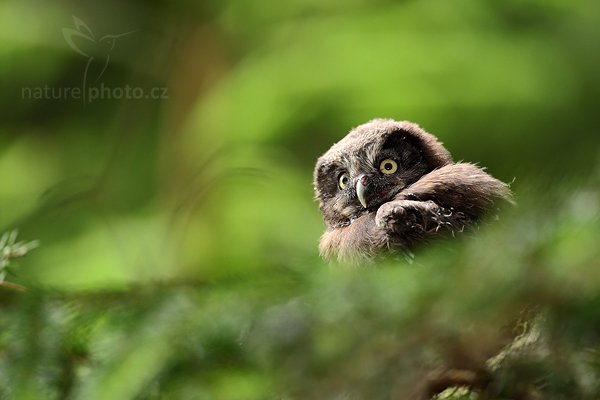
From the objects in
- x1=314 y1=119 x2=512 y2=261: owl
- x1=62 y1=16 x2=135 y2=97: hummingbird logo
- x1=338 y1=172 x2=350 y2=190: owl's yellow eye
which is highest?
x1=62 y1=16 x2=135 y2=97: hummingbird logo

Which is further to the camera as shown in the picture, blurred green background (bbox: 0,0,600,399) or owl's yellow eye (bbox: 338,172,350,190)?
owl's yellow eye (bbox: 338,172,350,190)

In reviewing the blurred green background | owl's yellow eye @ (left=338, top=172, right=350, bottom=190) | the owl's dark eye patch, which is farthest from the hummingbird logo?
the owl's dark eye patch

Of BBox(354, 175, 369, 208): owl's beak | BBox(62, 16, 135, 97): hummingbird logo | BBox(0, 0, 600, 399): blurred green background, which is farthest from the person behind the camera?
BBox(62, 16, 135, 97): hummingbird logo

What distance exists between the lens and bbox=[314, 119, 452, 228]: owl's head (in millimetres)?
1431

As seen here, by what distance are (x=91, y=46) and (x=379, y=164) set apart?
9.02 feet

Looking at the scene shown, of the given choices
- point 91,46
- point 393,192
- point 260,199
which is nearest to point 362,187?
point 393,192

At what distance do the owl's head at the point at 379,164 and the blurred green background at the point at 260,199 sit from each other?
4.7 inches

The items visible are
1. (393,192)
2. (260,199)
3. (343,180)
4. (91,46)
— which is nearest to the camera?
(393,192)

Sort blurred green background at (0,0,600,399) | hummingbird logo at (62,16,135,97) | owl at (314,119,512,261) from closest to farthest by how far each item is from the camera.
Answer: blurred green background at (0,0,600,399) → owl at (314,119,512,261) → hummingbird logo at (62,16,135,97)

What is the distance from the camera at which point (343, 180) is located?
5.17 ft

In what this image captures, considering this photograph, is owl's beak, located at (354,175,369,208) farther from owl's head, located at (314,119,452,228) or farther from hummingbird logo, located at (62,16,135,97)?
hummingbird logo, located at (62,16,135,97)

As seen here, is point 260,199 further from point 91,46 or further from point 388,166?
point 91,46

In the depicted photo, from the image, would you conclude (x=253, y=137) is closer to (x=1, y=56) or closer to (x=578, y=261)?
(x=1, y=56)

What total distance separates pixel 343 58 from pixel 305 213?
688 millimetres
